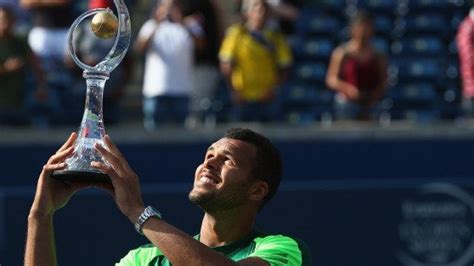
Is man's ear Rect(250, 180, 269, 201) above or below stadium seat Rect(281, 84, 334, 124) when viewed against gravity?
above

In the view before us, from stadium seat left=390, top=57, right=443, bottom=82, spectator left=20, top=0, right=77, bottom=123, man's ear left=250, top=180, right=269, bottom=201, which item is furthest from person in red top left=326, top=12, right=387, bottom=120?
man's ear left=250, top=180, right=269, bottom=201

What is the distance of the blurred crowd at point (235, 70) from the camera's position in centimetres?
1132

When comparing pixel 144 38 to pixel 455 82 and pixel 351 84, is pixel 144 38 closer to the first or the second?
pixel 351 84

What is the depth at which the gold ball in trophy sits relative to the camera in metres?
4.49

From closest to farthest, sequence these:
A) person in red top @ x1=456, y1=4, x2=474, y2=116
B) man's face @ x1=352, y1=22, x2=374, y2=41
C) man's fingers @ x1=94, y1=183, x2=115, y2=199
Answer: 1. man's fingers @ x1=94, y1=183, x2=115, y2=199
2. man's face @ x1=352, y1=22, x2=374, y2=41
3. person in red top @ x1=456, y1=4, x2=474, y2=116

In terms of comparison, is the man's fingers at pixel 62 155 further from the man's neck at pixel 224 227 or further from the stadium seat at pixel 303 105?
the stadium seat at pixel 303 105

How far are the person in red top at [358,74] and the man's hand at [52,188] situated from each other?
287 inches

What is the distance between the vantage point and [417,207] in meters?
11.4

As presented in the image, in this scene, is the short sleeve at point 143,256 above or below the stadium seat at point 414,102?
above

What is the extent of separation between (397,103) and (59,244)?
143 inches

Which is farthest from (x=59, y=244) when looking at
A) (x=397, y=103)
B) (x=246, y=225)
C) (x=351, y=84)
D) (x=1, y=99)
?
(x=246, y=225)

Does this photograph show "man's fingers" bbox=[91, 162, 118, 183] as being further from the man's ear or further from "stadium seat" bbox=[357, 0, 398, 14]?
"stadium seat" bbox=[357, 0, 398, 14]

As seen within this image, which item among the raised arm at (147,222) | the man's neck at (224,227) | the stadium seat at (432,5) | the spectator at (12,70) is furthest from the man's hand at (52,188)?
the stadium seat at (432,5)

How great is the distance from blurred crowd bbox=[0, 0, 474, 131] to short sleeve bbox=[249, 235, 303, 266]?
5812 mm
